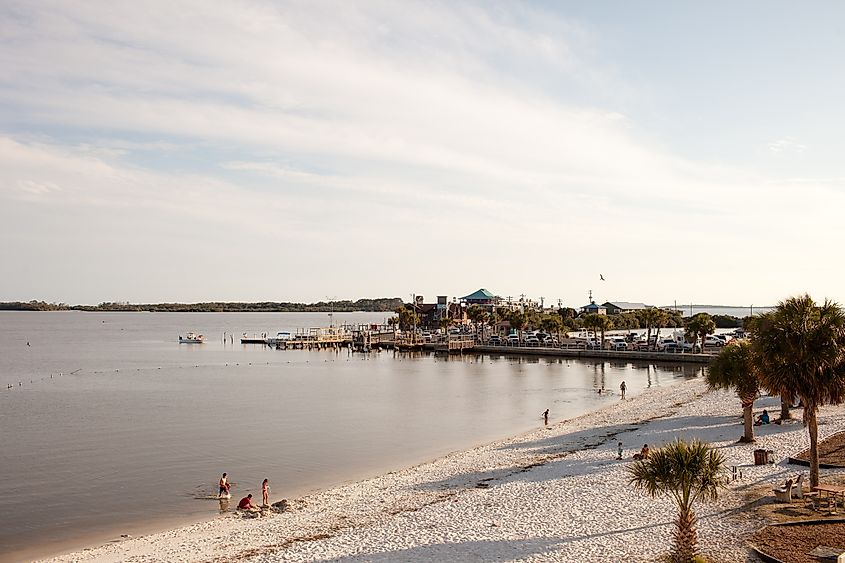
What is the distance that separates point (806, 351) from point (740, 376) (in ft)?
33.6

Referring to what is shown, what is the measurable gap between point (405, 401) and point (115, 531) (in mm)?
31444

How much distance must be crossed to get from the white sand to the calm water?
10.5 ft

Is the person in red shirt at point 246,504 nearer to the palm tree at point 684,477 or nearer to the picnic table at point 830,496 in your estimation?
the palm tree at point 684,477

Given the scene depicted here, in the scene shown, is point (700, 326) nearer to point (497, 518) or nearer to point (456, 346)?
point (456, 346)

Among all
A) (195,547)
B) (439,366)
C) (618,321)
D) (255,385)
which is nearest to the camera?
(195,547)

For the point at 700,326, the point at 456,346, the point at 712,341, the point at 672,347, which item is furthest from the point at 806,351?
the point at 456,346

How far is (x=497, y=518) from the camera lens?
18.6 meters

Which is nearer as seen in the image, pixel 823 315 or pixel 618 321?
pixel 823 315

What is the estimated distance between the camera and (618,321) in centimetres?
15675

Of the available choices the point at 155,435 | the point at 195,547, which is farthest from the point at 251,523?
the point at 155,435

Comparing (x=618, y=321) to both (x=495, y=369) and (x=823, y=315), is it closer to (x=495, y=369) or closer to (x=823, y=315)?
(x=495, y=369)

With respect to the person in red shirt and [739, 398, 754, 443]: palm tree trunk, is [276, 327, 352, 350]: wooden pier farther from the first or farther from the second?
[739, 398, 754, 443]: palm tree trunk

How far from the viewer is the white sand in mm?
15820

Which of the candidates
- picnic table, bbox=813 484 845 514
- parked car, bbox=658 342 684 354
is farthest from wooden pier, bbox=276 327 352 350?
picnic table, bbox=813 484 845 514
